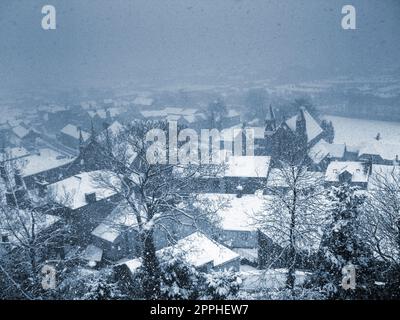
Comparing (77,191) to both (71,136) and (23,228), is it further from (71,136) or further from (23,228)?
(71,136)

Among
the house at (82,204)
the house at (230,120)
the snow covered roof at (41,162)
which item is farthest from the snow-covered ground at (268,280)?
the house at (230,120)

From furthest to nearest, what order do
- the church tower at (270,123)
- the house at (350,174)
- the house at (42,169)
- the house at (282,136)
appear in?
the church tower at (270,123), the house at (282,136), the house at (42,169), the house at (350,174)

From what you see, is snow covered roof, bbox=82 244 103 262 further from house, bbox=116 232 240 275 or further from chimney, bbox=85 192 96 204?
house, bbox=116 232 240 275

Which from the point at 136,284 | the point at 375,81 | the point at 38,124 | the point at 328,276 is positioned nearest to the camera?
the point at 328,276

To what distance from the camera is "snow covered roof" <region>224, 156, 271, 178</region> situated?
34.2 metres

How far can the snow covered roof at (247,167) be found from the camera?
112 ft

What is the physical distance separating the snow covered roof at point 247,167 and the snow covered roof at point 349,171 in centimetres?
648

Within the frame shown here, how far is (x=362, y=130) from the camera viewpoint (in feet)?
A: 216

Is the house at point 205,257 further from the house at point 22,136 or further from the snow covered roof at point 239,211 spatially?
the house at point 22,136

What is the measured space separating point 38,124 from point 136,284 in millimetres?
72670

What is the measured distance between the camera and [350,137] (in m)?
60.6

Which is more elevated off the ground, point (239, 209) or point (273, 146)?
point (273, 146)
